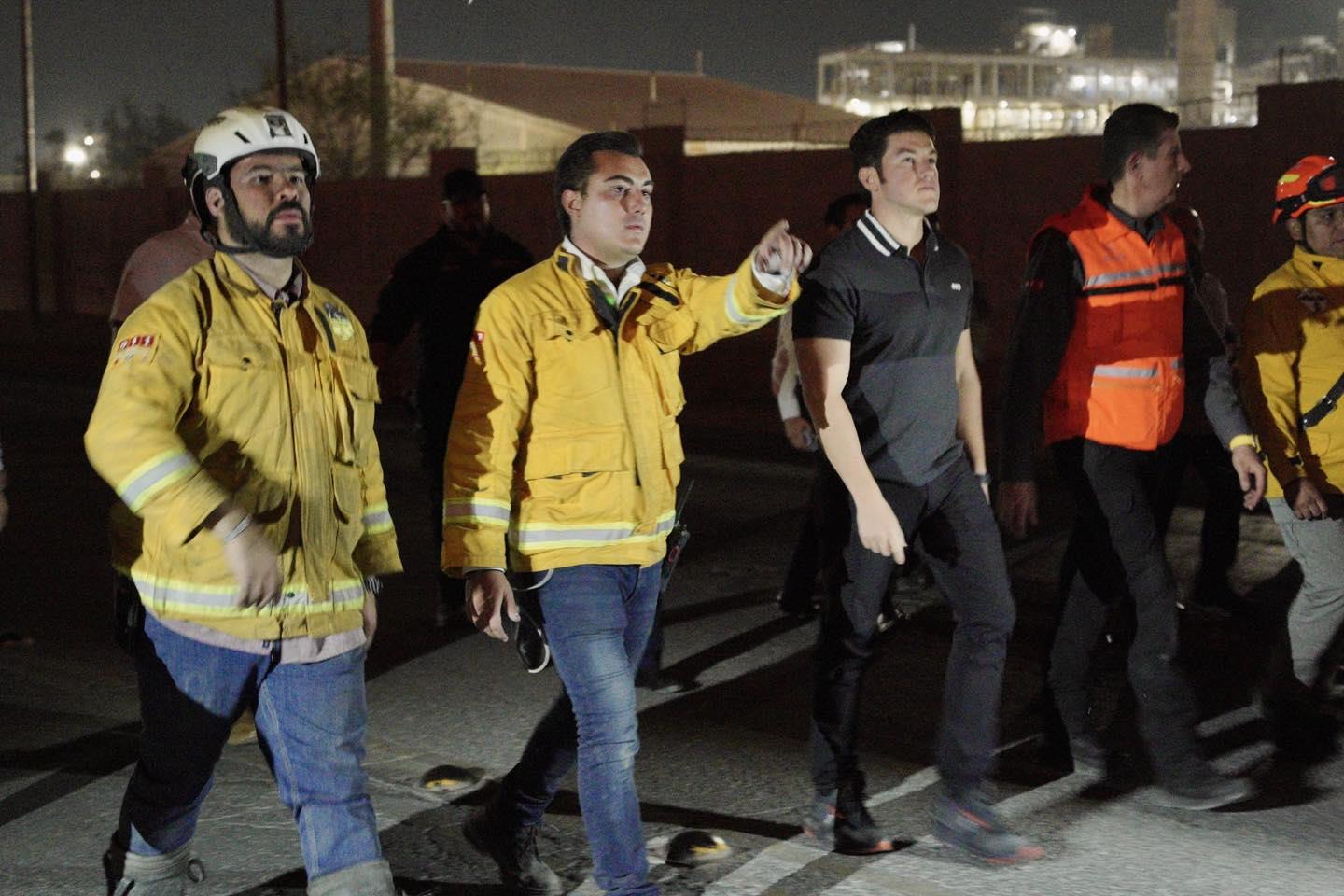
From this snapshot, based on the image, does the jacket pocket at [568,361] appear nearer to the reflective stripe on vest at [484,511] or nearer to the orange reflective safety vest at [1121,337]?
the reflective stripe on vest at [484,511]

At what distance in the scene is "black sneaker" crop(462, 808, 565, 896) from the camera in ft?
14.2

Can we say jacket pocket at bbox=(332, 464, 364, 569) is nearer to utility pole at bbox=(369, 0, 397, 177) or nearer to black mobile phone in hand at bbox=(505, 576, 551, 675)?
black mobile phone in hand at bbox=(505, 576, 551, 675)

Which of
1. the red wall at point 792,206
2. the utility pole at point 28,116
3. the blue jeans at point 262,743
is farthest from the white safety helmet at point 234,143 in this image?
the utility pole at point 28,116

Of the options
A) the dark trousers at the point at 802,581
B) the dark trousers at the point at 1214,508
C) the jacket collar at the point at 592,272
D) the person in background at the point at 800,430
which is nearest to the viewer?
the jacket collar at the point at 592,272

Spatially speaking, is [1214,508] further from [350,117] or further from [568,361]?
[350,117]

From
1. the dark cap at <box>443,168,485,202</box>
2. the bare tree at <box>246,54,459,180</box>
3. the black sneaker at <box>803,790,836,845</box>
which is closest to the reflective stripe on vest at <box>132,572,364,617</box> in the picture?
the black sneaker at <box>803,790,836,845</box>

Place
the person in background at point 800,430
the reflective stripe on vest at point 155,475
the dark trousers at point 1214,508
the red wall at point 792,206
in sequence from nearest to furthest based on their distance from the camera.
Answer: the reflective stripe on vest at point 155,475 → the person in background at point 800,430 → the dark trousers at point 1214,508 → the red wall at point 792,206

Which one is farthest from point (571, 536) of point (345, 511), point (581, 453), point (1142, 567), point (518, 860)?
point (1142, 567)

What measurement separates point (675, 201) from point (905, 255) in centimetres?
2034

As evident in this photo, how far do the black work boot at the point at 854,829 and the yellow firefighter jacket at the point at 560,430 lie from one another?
1042 mm

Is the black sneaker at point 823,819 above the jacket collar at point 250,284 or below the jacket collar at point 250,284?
below

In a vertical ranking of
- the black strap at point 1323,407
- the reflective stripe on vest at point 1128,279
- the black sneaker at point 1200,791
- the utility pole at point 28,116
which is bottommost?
the black sneaker at point 1200,791

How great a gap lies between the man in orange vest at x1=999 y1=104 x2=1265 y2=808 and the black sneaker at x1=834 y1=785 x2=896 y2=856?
938 mm

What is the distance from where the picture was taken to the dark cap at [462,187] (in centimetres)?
727
